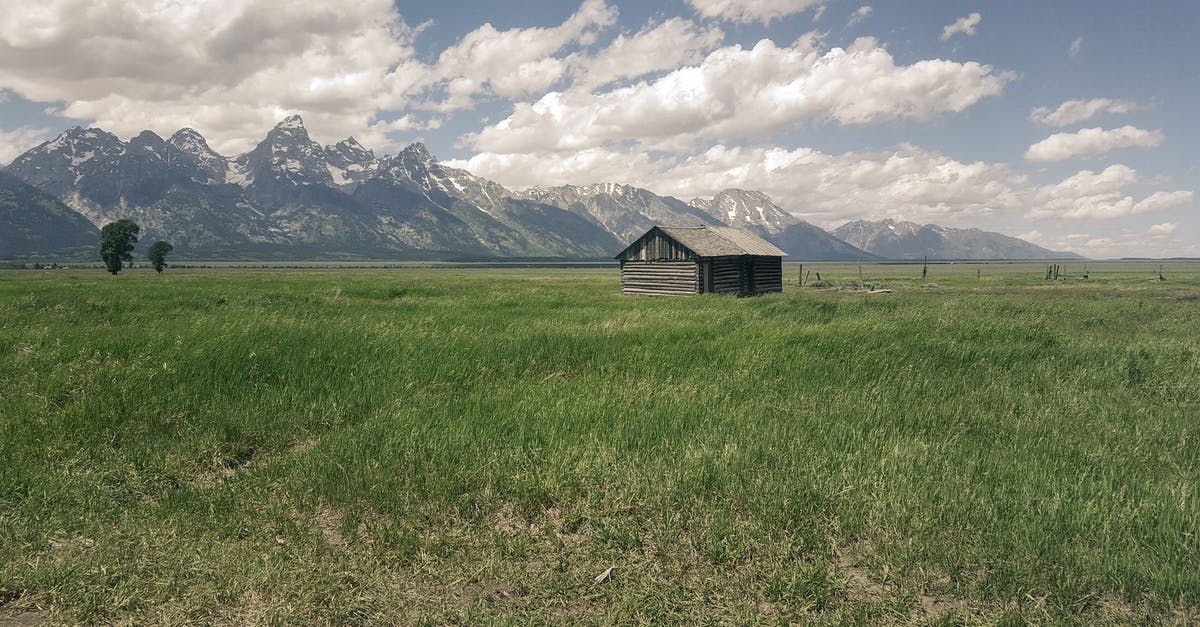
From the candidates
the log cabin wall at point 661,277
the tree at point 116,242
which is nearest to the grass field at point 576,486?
the log cabin wall at point 661,277

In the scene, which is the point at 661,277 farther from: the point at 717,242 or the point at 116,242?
the point at 116,242

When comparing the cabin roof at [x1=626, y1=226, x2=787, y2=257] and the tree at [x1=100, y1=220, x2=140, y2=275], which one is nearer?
the cabin roof at [x1=626, y1=226, x2=787, y2=257]

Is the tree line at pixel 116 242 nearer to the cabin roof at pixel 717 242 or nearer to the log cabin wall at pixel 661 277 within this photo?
the log cabin wall at pixel 661 277

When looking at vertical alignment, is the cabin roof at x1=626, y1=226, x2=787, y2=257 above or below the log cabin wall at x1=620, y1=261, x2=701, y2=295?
above

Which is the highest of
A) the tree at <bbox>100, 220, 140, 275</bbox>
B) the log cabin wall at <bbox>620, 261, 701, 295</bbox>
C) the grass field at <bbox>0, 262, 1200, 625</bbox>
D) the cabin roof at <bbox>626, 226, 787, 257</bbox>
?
the tree at <bbox>100, 220, 140, 275</bbox>

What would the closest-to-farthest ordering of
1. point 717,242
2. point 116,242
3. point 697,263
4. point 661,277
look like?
point 697,263 → point 717,242 → point 661,277 → point 116,242

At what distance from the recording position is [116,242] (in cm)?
8600

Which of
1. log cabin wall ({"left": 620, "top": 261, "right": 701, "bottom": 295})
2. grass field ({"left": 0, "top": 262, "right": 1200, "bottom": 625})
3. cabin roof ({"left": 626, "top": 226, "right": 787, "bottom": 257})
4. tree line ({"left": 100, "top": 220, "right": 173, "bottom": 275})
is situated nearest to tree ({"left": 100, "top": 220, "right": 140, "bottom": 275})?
tree line ({"left": 100, "top": 220, "right": 173, "bottom": 275})

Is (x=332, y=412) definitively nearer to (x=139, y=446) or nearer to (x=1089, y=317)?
(x=139, y=446)

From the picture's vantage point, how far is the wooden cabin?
41.7m

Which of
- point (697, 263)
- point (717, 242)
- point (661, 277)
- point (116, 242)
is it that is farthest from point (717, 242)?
point (116, 242)

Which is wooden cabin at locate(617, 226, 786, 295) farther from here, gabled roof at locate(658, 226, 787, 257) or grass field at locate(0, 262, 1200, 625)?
grass field at locate(0, 262, 1200, 625)

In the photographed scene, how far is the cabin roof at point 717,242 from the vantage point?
137 ft

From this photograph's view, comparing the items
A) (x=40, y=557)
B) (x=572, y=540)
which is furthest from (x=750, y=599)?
(x=40, y=557)
